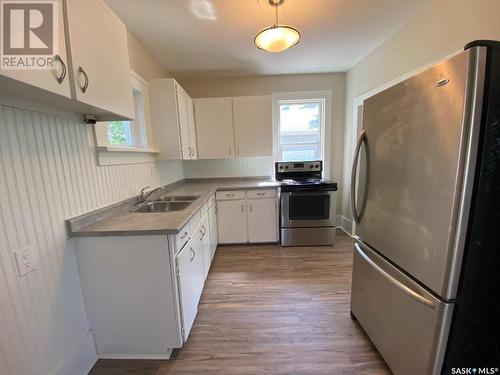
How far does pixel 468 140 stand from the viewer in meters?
0.83

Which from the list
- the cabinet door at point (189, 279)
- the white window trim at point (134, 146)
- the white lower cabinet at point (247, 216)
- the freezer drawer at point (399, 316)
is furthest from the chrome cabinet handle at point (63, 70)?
the white lower cabinet at point (247, 216)

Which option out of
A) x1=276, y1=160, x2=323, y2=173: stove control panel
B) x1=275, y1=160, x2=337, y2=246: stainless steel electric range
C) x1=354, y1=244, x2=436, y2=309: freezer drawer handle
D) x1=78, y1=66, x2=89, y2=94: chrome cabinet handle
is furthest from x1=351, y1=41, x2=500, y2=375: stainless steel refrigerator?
x1=276, y1=160, x2=323, y2=173: stove control panel

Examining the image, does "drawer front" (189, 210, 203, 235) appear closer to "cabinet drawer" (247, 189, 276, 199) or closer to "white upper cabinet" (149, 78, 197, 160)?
"white upper cabinet" (149, 78, 197, 160)

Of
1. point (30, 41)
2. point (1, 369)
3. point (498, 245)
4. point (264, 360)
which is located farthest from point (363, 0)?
point (1, 369)

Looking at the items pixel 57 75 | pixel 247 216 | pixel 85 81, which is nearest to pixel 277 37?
pixel 85 81

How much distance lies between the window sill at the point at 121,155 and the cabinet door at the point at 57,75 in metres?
0.74

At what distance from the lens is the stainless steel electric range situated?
123 inches

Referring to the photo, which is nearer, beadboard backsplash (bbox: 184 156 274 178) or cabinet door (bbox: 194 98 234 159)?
cabinet door (bbox: 194 98 234 159)

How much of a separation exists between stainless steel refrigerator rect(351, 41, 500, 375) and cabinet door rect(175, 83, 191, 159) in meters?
2.04

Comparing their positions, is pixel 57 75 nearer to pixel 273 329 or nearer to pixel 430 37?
pixel 273 329

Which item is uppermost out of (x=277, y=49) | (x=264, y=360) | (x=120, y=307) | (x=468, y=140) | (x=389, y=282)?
(x=277, y=49)

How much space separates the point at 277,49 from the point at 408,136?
1.28 meters

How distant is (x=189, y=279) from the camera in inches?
65.2

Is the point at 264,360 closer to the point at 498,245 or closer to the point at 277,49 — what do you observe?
the point at 498,245
